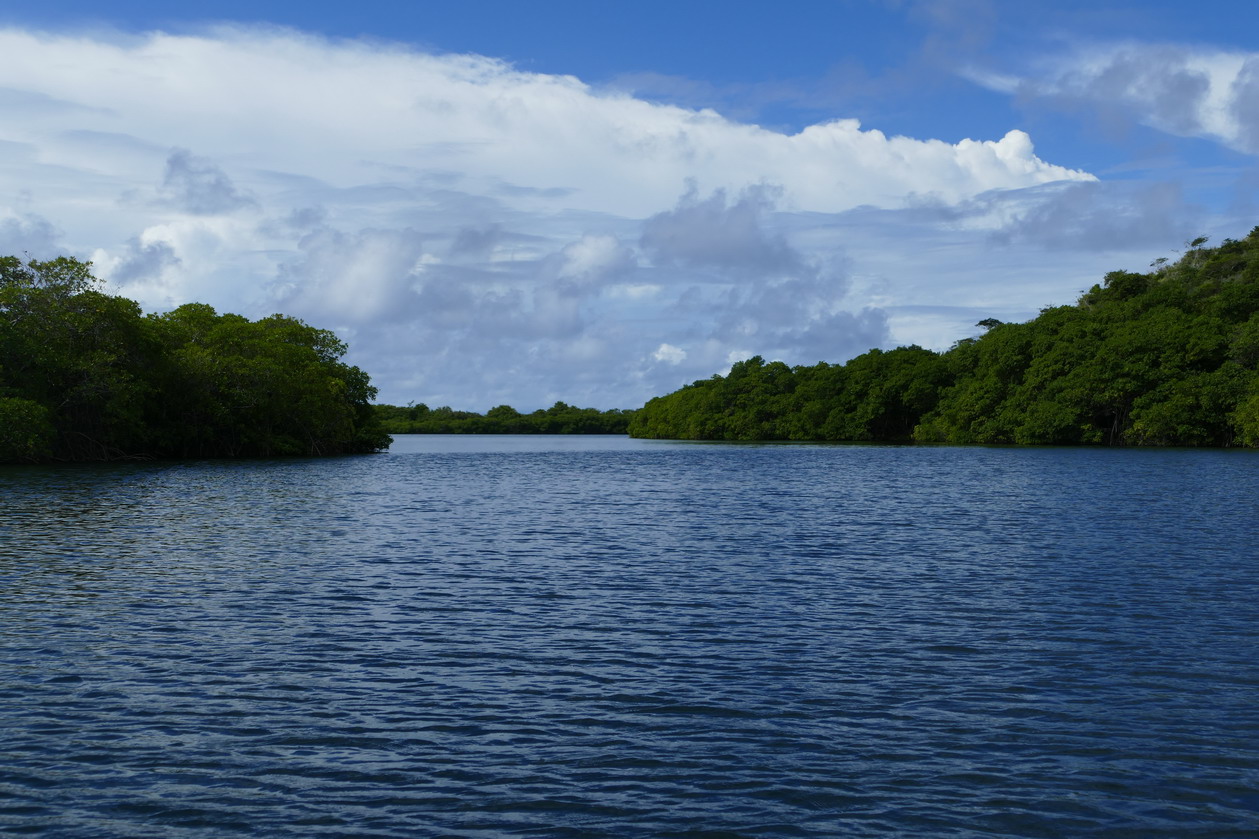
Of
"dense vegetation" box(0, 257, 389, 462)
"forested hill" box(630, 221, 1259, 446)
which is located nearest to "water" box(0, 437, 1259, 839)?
"dense vegetation" box(0, 257, 389, 462)

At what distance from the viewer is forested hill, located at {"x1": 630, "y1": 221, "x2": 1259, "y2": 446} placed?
101 meters

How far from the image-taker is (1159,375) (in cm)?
10450

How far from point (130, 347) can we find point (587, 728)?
76.4 meters

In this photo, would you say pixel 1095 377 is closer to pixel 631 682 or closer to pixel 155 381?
pixel 155 381

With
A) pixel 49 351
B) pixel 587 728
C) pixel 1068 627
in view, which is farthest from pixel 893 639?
pixel 49 351

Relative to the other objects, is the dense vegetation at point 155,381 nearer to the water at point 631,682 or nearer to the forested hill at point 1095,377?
the water at point 631,682

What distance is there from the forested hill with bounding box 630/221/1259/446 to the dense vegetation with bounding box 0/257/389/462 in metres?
78.2

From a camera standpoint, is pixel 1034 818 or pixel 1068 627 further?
pixel 1068 627

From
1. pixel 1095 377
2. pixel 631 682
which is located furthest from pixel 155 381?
pixel 1095 377

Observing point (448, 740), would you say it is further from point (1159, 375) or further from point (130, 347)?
point (1159, 375)

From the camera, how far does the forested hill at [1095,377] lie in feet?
331

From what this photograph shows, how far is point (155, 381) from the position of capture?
82562mm

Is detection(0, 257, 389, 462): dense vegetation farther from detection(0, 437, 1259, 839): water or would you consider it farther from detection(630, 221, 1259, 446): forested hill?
detection(630, 221, 1259, 446): forested hill

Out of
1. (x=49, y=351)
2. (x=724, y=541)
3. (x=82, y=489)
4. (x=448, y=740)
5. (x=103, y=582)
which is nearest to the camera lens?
(x=448, y=740)
